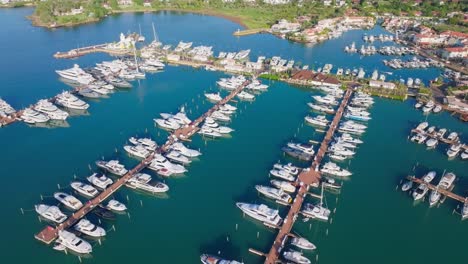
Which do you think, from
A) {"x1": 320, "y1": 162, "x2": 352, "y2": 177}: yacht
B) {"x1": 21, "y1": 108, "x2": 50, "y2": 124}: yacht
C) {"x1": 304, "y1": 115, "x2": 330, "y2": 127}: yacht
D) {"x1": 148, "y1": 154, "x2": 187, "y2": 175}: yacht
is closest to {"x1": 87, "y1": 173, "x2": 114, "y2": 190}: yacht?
→ {"x1": 148, "y1": 154, "x2": 187, "y2": 175}: yacht

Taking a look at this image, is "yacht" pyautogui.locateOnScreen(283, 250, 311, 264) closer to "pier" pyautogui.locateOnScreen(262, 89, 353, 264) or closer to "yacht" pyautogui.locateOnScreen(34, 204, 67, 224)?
"pier" pyautogui.locateOnScreen(262, 89, 353, 264)

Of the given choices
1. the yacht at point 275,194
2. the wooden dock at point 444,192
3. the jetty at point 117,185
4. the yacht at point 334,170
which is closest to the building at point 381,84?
the wooden dock at point 444,192

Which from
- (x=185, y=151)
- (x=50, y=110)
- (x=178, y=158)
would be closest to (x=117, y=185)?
(x=178, y=158)

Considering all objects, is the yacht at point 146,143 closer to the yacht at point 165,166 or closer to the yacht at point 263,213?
the yacht at point 165,166

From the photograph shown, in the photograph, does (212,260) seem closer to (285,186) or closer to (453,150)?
(285,186)

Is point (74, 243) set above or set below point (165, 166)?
below

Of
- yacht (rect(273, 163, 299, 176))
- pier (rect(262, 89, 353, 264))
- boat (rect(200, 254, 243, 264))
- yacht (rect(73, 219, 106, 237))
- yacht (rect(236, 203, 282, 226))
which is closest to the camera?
boat (rect(200, 254, 243, 264))

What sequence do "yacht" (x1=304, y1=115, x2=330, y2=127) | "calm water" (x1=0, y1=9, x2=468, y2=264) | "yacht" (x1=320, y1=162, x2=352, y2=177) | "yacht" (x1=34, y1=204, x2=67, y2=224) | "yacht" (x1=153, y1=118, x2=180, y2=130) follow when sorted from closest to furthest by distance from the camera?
"calm water" (x1=0, y1=9, x2=468, y2=264) < "yacht" (x1=34, y1=204, x2=67, y2=224) < "yacht" (x1=320, y1=162, x2=352, y2=177) < "yacht" (x1=153, y1=118, x2=180, y2=130) < "yacht" (x1=304, y1=115, x2=330, y2=127)
